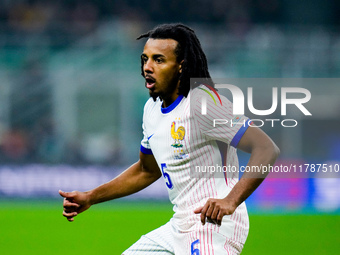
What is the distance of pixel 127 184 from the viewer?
15.6 ft

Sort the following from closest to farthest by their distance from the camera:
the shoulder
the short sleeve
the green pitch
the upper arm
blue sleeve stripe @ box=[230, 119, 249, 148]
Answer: blue sleeve stripe @ box=[230, 119, 249, 148] → the shoulder → the short sleeve → the upper arm → the green pitch

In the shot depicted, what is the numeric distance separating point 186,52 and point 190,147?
25.2 inches

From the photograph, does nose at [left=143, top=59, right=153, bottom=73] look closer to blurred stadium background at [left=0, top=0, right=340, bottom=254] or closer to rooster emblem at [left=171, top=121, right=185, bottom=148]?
rooster emblem at [left=171, top=121, right=185, bottom=148]

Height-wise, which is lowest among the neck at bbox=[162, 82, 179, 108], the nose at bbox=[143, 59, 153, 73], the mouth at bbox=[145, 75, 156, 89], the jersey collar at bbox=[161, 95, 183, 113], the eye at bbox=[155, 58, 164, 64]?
the jersey collar at bbox=[161, 95, 183, 113]

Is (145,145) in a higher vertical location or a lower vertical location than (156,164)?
higher

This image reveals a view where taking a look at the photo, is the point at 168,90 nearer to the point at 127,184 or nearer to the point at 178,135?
the point at 178,135

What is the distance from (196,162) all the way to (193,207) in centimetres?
29

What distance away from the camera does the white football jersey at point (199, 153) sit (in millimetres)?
3883

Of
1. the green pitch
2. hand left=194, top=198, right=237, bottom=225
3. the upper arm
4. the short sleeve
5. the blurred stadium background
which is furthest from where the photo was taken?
the blurred stadium background

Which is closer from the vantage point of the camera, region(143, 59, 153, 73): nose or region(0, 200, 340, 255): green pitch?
region(143, 59, 153, 73): nose

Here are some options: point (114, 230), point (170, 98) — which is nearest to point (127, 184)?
point (170, 98)

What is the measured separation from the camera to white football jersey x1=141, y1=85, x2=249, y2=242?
388 cm

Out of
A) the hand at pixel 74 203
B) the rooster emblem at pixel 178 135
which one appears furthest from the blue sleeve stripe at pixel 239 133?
the hand at pixel 74 203

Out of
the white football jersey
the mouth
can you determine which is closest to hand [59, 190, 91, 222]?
the white football jersey
